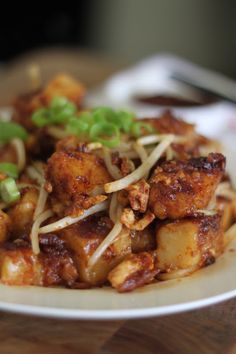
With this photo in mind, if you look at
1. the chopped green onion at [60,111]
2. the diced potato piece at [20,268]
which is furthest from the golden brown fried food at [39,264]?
the chopped green onion at [60,111]

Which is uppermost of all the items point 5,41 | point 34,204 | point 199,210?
point 199,210

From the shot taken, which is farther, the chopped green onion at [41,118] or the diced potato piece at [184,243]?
the chopped green onion at [41,118]

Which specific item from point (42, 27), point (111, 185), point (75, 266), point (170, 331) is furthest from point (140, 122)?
point (42, 27)

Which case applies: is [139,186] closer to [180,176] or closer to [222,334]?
[180,176]

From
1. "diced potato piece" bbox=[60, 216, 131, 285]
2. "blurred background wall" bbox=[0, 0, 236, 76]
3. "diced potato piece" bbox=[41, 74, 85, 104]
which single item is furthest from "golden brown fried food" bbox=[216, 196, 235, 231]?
"blurred background wall" bbox=[0, 0, 236, 76]

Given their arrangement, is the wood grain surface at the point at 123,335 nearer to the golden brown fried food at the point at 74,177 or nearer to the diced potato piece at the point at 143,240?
the diced potato piece at the point at 143,240

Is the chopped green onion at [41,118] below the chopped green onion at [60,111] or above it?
below
